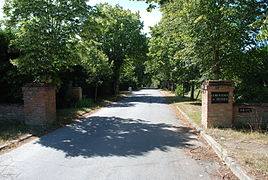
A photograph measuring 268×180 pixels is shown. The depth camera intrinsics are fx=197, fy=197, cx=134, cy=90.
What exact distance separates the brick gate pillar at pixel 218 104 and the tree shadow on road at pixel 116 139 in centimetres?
104

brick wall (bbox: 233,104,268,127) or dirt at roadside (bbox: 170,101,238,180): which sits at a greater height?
brick wall (bbox: 233,104,268,127)

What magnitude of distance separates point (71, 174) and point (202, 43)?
7233 mm

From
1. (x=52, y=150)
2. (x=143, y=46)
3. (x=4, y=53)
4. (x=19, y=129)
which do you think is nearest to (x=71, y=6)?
(x=4, y=53)

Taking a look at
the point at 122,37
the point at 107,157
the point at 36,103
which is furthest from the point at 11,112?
the point at 122,37

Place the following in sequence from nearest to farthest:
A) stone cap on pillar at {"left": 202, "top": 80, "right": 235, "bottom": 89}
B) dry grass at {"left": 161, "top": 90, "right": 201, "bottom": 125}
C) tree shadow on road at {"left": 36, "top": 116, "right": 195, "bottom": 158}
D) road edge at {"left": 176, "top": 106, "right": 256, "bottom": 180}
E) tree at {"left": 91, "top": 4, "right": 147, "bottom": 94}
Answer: road edge at {"left": 176, "top": 106, "right": 256, "bottom": 180}, tree shadow on road at {"left": 36, "top": 116, "right": 195, "bottom": 158}, stone cap on pillar at {"left": 202, "top": 80, "right": 235, "bottom": 89}, dry grass at {"left": 161, "top": 90, "right": 201, "bottom": 125}, tree at {"left": 91, "top": 4, "right": 147, "bottom": 94}

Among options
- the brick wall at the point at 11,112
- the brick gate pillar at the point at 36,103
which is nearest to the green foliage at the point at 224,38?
the brick gate pillar at the point at 36,103

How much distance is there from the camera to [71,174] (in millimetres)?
4113

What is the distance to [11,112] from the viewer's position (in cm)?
929

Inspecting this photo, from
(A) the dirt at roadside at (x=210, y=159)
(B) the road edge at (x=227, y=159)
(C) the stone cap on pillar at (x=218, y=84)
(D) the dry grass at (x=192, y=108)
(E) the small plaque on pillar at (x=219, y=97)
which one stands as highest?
(C) the stone cap on pillar at (x=218, y=84)

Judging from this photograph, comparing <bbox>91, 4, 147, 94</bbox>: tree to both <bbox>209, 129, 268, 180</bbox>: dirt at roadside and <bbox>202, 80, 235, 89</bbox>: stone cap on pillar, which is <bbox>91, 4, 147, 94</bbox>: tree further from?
<bbox>209, 129, 268, 180</bbox>: dirt at roadside

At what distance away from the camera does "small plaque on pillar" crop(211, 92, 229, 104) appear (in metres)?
7.58

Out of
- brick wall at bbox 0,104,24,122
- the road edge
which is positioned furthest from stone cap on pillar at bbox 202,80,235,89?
brick wall at bbox 0,104,24,122

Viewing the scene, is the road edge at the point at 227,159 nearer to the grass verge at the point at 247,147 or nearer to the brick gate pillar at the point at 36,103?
the grass verge at the point at 247,147

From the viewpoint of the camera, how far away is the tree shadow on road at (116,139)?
5559 millimetres
